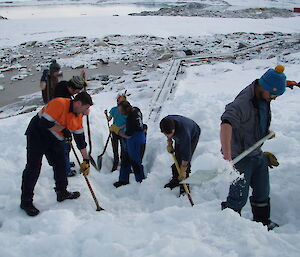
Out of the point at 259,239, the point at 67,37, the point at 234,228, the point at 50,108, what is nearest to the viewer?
the point at 259,239

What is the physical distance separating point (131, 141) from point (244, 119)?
80.4 inches

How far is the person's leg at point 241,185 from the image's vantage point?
2945 mm

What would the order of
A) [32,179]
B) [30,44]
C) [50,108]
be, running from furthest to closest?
1. [30,44]
2. [32,179]
3. [50,108]

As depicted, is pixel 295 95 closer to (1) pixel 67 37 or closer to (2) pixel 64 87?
(2) pixel 64 87

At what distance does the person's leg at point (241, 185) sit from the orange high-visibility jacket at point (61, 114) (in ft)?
6.20

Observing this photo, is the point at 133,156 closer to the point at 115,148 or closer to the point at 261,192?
the point at 115,148

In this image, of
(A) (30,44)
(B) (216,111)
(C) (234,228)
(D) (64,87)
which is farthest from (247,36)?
(C) (234,228)

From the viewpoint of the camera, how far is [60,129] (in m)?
3.53

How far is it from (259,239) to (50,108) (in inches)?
96.5

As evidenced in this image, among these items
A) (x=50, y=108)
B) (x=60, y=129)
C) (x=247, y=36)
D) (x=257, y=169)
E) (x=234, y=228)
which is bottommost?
(x=247, y=36)

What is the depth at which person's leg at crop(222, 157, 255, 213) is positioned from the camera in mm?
2945

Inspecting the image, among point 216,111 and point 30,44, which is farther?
point 30,44

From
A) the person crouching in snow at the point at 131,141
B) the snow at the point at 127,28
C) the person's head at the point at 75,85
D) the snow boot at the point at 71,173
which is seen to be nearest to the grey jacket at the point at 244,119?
the person crouching in snow at the point at 131,141

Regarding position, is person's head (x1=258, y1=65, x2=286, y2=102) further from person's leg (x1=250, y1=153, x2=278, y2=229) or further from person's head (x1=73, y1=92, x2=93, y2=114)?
person's head (x1=73, y1=92, x2=93, y2=114)
